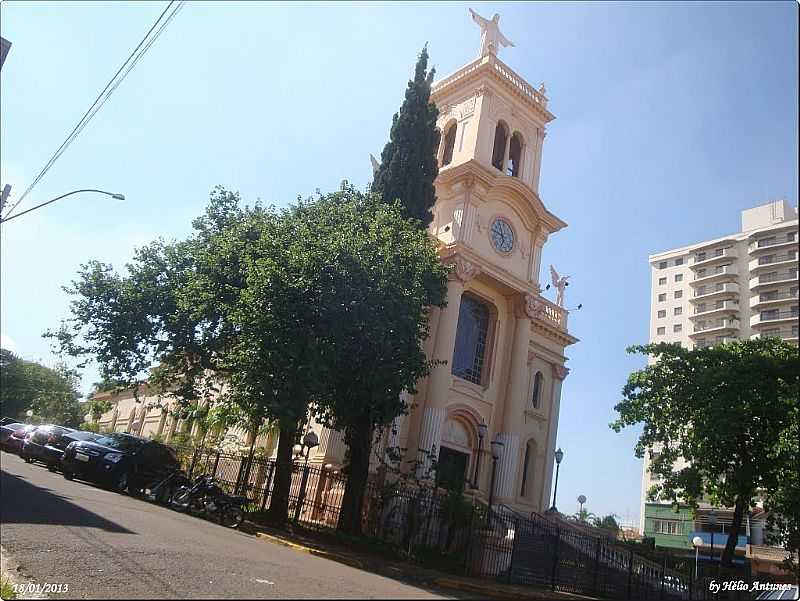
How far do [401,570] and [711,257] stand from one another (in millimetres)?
66726

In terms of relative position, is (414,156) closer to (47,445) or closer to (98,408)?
(47,445)

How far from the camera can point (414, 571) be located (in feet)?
43.5

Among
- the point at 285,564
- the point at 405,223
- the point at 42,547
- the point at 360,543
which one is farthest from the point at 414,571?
the point at 405,223

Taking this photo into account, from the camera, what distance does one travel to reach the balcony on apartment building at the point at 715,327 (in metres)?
64.4

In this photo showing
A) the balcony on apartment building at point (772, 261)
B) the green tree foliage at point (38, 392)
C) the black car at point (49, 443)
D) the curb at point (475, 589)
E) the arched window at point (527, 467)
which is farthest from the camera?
the balcony on apartment building at point (772, 261)

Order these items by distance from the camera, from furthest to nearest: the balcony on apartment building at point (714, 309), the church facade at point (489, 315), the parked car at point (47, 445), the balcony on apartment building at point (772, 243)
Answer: the balcony on apartment building at point (714, 309) < the balcony on apartment building at point (772, 243) < the church facade at point (489, 315) < the parked car at point (47, 445)

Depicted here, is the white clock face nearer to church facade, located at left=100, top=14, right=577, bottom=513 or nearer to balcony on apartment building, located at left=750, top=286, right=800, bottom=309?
church facade, located at left=100, top=14, right=577, bottom=513

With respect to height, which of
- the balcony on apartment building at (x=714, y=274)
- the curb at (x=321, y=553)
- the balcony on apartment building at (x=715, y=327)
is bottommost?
the curb at (x=321, y=553)

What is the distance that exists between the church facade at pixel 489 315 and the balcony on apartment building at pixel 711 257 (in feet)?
135

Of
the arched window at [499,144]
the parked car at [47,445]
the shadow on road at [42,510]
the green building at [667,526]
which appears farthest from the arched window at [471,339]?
the green building at [667,526]

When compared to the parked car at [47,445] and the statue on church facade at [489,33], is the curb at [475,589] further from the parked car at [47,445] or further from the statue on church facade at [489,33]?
the statue on church facade at [489,33]

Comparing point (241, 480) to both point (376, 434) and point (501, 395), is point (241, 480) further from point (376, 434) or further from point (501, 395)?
point (501, 395)

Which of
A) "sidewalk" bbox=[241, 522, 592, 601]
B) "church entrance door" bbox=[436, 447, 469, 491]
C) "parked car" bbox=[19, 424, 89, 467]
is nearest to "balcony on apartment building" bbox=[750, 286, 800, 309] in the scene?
"church entrance door" bbox=[436, 447, 469, 491]

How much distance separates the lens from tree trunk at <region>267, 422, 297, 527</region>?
687 inches
